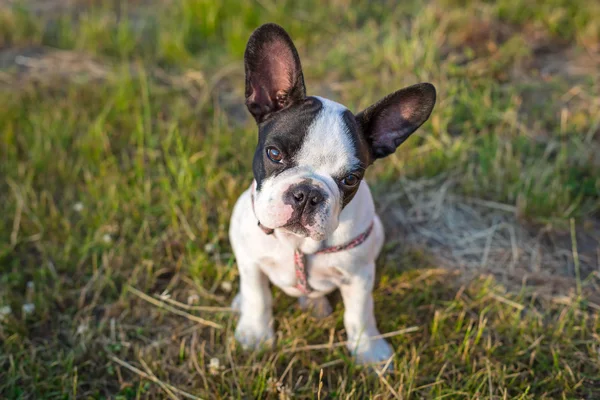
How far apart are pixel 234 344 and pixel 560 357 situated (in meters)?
1.68

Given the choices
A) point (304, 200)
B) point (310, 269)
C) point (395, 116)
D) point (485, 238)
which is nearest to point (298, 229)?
point (304, 200)

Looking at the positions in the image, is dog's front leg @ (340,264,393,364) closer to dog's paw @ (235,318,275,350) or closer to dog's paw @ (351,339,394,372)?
dog's paw @ (351,339,394,372)

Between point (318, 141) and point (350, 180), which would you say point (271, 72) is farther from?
point (350, 180)

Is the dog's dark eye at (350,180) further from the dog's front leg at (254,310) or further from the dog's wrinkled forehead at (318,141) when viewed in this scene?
the dog's front leg at (254,310)

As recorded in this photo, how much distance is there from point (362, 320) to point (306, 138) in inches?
42.0

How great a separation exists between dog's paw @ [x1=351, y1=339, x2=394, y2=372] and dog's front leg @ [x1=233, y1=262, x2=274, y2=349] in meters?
0.47

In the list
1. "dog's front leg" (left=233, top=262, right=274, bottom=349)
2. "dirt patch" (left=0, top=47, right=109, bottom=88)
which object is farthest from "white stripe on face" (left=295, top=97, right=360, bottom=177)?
"dirt patch" (left=0, top=47, right=109, bottom=88)

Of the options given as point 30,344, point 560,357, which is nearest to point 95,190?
point 30,344

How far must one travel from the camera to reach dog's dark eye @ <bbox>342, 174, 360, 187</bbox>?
2400mm

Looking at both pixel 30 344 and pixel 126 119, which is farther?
pixel 126 119

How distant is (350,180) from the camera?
2416mm

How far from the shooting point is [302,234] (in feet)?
7.73

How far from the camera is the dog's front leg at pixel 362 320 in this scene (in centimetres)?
279

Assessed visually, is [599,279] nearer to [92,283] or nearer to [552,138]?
[552,138]
